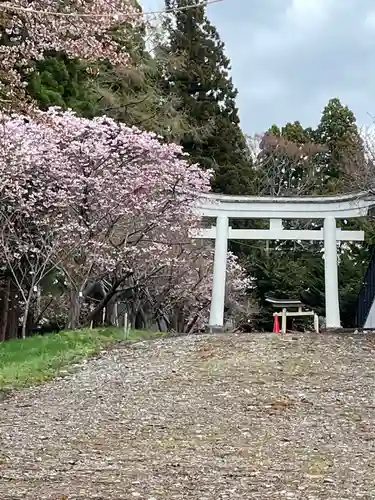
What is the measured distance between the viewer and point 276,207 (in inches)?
664

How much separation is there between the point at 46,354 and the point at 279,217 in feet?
28.1

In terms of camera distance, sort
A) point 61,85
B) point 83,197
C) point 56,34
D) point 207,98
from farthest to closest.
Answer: point 207,98 → point 61,85 → point 83,197 → point 56,34

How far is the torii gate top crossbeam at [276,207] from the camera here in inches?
649

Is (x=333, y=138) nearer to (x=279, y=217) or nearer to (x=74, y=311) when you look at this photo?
(x=279, y=217)

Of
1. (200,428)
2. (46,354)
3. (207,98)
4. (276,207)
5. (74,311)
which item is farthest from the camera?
(207,98)

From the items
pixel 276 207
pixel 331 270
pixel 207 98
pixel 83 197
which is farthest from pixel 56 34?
pixel 207 98

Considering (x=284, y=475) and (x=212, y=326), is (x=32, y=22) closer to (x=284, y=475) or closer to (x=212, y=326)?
(x=284, y=475)

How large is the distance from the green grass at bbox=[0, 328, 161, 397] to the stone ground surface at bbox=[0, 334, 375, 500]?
0.34 metres

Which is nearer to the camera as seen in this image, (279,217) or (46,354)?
(46,354)

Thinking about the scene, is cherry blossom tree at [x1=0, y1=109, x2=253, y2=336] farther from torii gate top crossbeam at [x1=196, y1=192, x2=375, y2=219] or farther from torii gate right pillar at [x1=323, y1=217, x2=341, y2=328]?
torii gate right pillar at [x1=323, y1=217, x2=341, y2=328]

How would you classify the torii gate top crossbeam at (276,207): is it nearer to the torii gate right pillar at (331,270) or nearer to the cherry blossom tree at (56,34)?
the torii gate right pillar at (331,270)

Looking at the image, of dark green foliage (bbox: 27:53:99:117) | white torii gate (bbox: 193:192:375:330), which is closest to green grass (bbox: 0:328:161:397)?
dark green foliage (bbox: 27:53:99:117)

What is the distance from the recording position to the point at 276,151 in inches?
1117

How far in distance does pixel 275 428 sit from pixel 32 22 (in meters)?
5.09
